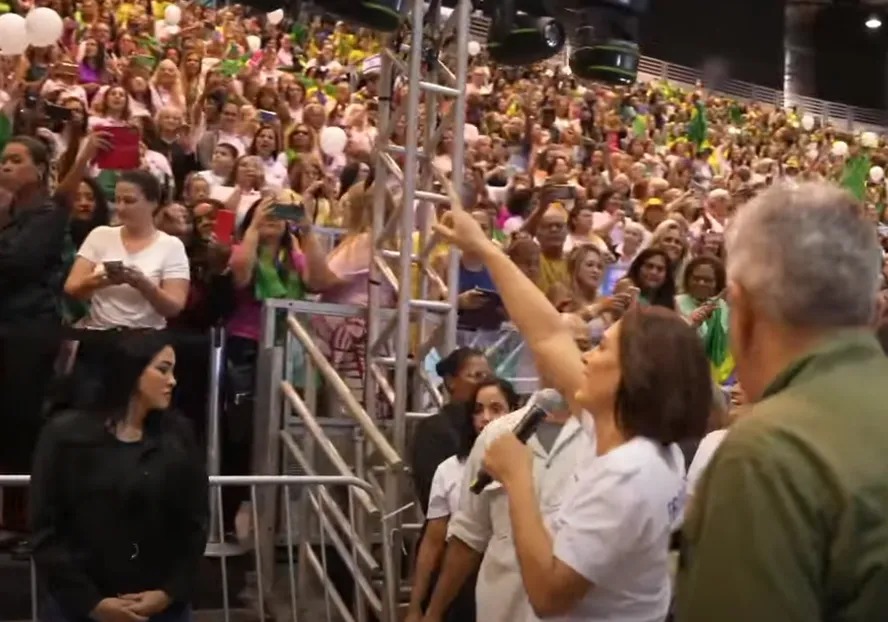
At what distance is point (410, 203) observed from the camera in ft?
15.3

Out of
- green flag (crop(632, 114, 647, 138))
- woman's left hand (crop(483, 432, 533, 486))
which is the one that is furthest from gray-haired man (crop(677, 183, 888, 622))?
green flag (crop(632, 114, 647, 138))

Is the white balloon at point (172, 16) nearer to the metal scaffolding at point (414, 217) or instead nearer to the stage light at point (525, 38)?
the stage light at point (525, 38)

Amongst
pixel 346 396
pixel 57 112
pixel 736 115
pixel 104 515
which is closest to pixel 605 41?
pixel 346 396

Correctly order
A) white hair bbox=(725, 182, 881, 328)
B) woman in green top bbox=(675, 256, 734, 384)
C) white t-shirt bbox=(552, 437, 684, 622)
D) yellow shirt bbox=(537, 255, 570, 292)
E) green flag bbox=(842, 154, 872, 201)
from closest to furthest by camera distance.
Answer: white hair bbox=(725, 182, 881, 328)
white t-shirt bbox=(552, 437, 684, 622)
woman in green top bbox=(675, 256, 734, 384)
yellow shirt bbox=(537, 255, 570, 292)
green flag bbox=(842, 154, 872, 201)

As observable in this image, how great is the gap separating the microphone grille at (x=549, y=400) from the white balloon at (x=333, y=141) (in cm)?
481

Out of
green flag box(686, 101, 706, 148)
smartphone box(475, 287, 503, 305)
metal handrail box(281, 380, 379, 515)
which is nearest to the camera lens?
metal handrail box(281, 380, 379, 515)

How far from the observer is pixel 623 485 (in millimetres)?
1918

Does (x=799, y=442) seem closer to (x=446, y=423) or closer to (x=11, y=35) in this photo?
(x=446, y=423)

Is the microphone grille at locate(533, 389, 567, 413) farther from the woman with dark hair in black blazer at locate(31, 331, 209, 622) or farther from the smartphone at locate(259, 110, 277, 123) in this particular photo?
the smartphone at locate(259, 110, 277, 123)

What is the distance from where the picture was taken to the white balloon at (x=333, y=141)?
719 cm

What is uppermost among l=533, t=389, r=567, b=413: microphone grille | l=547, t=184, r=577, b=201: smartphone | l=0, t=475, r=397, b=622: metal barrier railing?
l=547, t=184, r=577, b=201: smartphone

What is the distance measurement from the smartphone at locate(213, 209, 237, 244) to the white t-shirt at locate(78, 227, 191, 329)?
1.24ft

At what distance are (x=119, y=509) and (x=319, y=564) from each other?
4.92 feet

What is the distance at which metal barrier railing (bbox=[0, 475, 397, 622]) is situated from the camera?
3.98 m
